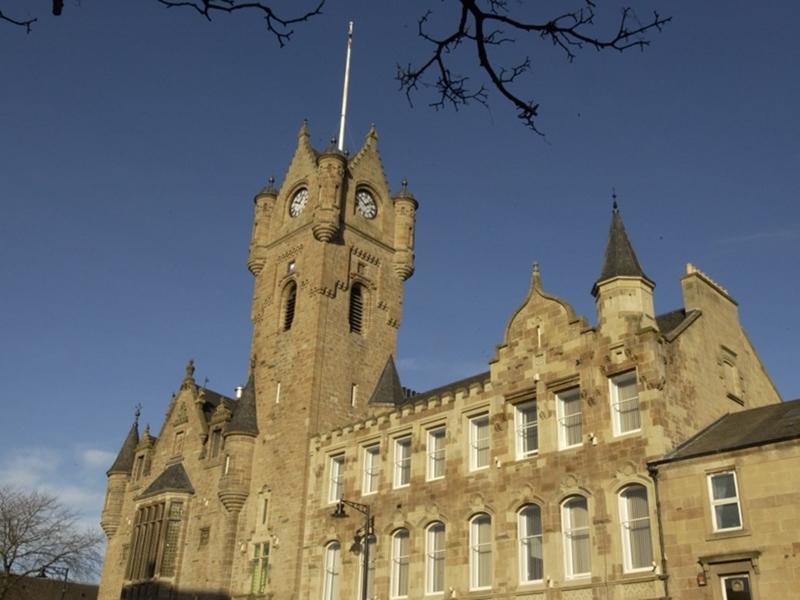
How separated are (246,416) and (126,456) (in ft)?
43.1

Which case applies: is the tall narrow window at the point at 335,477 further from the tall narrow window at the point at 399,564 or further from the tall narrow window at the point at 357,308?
the tall narrow window at the point at 357,308

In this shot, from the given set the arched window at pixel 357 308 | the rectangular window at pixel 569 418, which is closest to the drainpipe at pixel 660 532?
the rectangular window at pixel 569 418

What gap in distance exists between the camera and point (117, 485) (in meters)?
52.1

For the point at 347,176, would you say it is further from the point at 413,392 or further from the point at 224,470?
the point at 224,470

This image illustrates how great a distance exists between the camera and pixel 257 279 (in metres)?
50.1

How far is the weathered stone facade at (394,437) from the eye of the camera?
2772 cm

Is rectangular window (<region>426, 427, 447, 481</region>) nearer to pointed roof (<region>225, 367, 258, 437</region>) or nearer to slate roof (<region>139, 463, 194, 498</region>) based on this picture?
pointed roof (<region>225, 367, 258, 437</region>)

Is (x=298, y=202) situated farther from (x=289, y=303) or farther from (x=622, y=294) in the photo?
(x=622, y=294)

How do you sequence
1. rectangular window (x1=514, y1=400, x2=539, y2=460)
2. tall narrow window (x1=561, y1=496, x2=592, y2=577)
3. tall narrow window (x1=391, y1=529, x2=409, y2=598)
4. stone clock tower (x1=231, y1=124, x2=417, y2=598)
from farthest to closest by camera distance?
stone clock tower (x1=231, y1=124, x2=417, y2=598), tall narrow window (x1=391, y1=529, x2=409, y2=598), rectangular window (x1=514, y1=400, x2=539, y2=460), tall narrow window (x1=561, y1=496, x2=592, y2=577)

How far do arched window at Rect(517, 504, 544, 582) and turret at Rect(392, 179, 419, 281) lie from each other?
74.3ft

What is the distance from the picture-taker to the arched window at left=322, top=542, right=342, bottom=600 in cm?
3572

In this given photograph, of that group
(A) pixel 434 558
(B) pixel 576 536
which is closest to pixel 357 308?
(A) pixel 434 558

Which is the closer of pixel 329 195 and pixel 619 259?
pixel 619 259

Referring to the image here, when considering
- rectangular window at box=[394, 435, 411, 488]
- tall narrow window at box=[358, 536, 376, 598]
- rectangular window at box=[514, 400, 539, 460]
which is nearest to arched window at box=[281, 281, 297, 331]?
A: rectangular window at box=[394, 435, 411, 488]
